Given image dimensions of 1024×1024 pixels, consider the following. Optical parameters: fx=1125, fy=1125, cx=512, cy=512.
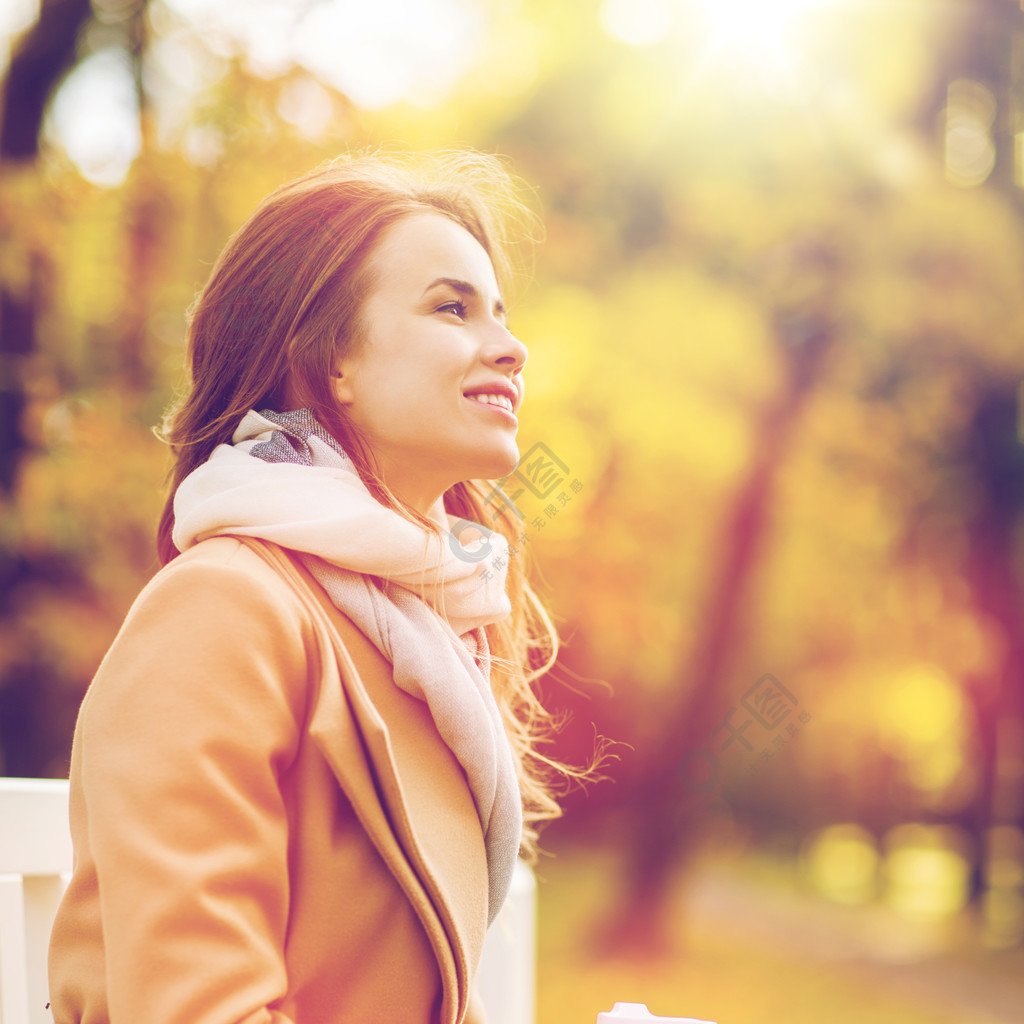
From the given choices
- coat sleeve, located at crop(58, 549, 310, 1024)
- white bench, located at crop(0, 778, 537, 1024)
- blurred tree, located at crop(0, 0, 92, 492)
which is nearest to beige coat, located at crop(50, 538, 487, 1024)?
coat sleeve, located at crop(58, 549, 310, 1024)

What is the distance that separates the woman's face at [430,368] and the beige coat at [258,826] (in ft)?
1.01

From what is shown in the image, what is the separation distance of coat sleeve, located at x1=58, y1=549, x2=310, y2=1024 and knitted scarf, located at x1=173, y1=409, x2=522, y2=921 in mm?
132

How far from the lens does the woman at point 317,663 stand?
125 cm

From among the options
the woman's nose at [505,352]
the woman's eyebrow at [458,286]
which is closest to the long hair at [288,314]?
the woman's eyebrow at [458,286]

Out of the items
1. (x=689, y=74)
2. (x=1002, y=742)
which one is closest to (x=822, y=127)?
(x=689, y=74)

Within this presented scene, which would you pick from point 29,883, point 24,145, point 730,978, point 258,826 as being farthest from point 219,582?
point 730,978

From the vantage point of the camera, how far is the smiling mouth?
174 cm

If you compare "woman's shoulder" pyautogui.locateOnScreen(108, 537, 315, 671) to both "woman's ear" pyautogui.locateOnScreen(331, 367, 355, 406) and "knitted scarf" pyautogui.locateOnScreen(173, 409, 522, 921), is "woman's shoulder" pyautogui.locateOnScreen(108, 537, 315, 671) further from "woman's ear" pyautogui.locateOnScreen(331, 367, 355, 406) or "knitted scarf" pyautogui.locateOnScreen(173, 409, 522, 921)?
"woman's ear" pyautogui.locateOnScreen(331, 367, 355, 406)

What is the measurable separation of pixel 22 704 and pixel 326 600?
4.96 metres

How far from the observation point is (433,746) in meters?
1.59

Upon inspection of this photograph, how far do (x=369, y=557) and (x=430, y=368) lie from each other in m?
0.34

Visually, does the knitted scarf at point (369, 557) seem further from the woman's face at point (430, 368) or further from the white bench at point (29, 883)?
the white bench at point (29, 883)

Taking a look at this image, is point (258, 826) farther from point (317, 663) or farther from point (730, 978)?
point (730, 978)

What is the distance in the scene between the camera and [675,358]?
21.2ft
